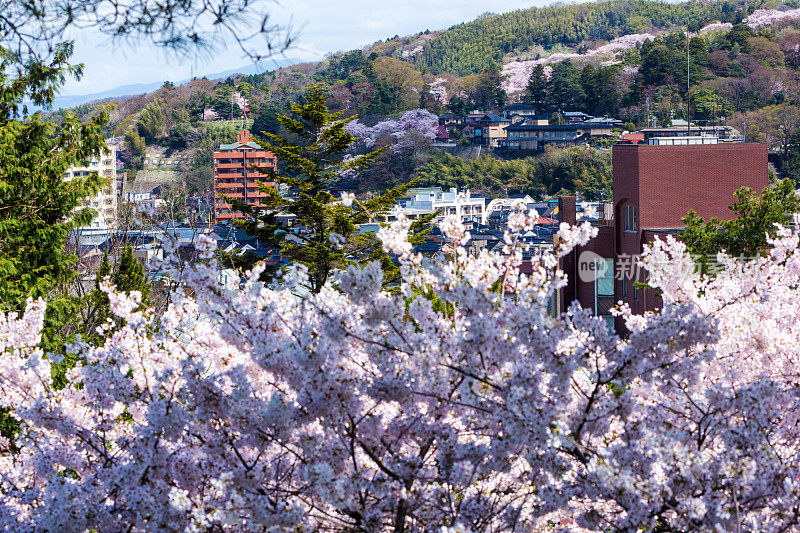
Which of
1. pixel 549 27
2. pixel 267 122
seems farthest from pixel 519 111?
pixel 549 27

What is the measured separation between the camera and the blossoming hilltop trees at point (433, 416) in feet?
9.90

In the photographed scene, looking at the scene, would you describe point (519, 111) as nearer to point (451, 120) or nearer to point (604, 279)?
point (451, 120)

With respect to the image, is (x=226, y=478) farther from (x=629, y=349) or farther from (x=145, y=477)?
(x=629, y=349)

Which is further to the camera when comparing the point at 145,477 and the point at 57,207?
the point at 57,207

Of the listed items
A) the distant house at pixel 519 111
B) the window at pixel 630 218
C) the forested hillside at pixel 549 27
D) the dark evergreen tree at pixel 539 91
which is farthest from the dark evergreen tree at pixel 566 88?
the window at pixel 630 218

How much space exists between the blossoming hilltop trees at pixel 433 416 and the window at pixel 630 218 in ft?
66.3

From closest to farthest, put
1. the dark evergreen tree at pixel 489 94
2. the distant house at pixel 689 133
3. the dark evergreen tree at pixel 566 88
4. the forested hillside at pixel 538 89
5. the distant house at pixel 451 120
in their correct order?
the distant house at pixel 689 133 < the forested hillside at pixel 538 89 < the dark evergreen tree at pixel 566 88 < the distant house at pixel 451 120 < the dark evergreen tree at pixel 489 94

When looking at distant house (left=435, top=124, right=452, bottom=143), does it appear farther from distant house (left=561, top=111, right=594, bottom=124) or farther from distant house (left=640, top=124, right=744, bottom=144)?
distant house (left=640, top=124, right=744, bottom=144)

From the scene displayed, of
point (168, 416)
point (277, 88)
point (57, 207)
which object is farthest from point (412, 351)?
point (277, 88)

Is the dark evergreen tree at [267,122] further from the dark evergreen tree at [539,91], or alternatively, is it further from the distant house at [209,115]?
the dark evergreen tree at [539,91]

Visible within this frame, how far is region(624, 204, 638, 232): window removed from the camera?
23.4 metres

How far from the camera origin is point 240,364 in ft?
10.6

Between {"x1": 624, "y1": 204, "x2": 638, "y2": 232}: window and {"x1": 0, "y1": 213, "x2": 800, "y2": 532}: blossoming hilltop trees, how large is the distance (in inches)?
796

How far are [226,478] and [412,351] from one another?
2.76ft
